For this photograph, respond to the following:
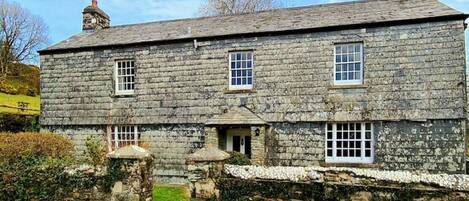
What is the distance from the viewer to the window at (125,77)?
16.8 m

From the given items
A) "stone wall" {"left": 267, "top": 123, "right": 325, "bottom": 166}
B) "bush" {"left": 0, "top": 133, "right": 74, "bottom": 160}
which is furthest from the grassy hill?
"stone wall" {"left": 267, "top": 123, "right": 325, "bottom": 166}

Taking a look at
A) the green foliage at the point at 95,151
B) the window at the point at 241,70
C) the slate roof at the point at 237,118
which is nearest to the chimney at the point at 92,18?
the green foliage at the point at 95,151

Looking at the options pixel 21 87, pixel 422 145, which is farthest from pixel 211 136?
pixel 21 87

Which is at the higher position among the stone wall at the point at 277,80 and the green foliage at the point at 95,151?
the stone wall at the point at 277,80

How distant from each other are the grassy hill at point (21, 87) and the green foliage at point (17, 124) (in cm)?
787

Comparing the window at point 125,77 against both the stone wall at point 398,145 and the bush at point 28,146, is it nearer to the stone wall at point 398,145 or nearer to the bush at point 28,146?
the bush at point 28,146

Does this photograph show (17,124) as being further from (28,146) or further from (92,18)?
(28,146)

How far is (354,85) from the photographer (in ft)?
44.9

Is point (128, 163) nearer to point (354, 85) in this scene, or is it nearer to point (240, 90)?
point (240, 90)

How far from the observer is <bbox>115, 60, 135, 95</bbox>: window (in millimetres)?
16828

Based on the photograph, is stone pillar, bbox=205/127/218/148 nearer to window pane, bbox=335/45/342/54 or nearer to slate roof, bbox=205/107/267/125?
slate roof, bbox=205/107/267/125

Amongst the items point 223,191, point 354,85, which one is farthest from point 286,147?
point 223,191

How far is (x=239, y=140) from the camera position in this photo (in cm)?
1538

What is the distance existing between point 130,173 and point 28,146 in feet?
18.8
